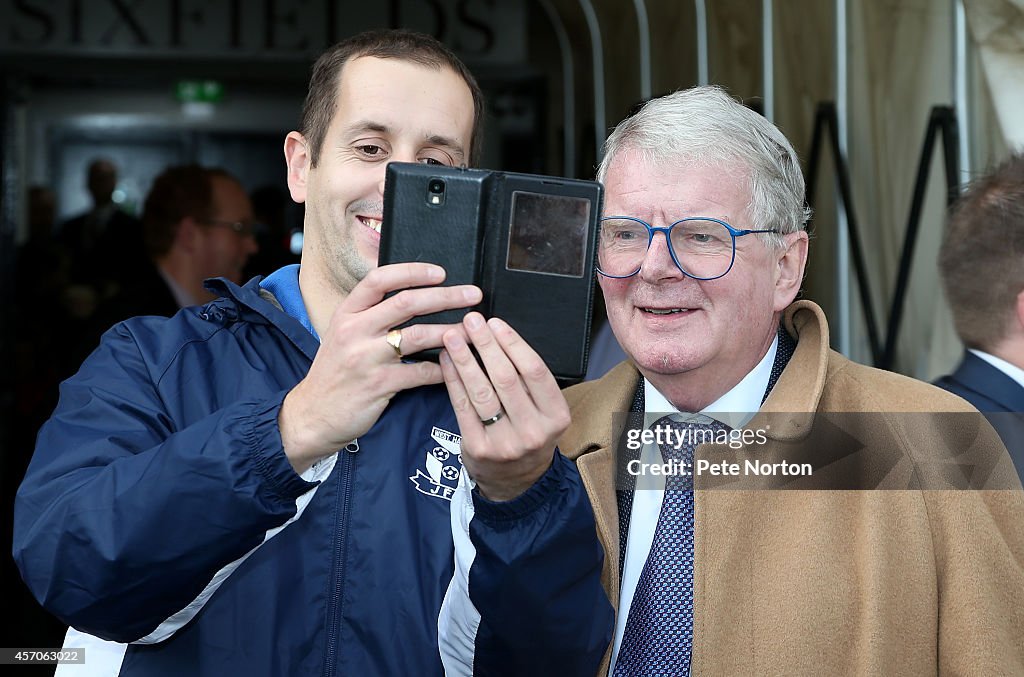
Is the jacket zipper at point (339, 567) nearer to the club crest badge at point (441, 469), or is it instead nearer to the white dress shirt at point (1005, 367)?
the club crest badge at point (441, 469)

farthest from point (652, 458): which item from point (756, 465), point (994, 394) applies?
point (994, 394)

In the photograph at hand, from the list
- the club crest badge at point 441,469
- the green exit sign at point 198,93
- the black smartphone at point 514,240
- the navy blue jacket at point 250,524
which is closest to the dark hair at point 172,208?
the navy blue jacket at point 250,524

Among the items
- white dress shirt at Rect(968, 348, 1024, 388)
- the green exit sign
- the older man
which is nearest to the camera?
the older man

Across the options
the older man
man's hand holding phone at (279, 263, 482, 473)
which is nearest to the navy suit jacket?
the older man

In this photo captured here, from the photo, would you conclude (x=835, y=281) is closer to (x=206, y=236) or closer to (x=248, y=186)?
(x=206, y=236)

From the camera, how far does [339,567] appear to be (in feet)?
5.34

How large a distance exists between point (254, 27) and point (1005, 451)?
5.91 meters

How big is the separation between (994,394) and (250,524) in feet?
5.26

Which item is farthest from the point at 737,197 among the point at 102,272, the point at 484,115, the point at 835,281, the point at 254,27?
the point at 102,272

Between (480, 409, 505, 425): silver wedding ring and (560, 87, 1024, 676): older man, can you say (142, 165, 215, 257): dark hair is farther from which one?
(480, 409, 505, 425): silver wedding ring

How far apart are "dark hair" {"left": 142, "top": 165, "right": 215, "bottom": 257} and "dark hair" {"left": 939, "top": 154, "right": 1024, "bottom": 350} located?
9.13 feet

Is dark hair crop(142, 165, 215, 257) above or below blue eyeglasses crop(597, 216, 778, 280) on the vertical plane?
above

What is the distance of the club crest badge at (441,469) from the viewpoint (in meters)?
1.69

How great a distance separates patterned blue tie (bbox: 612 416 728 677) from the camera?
1.77 metres
